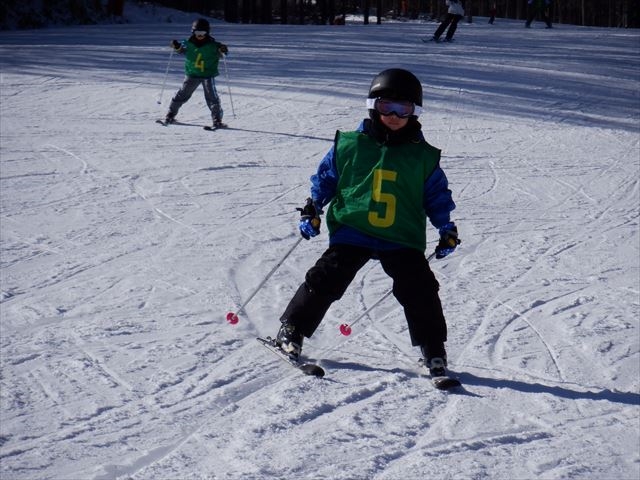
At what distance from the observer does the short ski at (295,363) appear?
446 cm

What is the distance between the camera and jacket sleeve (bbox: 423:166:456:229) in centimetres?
434

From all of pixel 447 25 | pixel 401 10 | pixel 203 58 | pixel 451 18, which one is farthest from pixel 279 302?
pixel 401 10

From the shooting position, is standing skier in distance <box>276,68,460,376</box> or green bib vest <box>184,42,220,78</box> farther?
green bib vest <box>184,42,220,78</box>

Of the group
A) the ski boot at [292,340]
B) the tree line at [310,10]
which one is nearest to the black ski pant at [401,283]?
the ski boot at [292,340]

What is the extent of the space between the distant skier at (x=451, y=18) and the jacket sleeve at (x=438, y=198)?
1869 cm

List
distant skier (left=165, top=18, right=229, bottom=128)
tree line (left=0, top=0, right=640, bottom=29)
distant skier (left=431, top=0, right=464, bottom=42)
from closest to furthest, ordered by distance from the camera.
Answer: distant skier (left=165, top=18, right=229, bottom=128), distant skier (left=431, top=0, right=464, bottom=42), tree line (left=0, top=0, right=640, bottom=29)

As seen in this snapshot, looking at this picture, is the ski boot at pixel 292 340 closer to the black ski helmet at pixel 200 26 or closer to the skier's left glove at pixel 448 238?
the skier's left glove at pixel 448 238

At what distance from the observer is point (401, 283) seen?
439cm

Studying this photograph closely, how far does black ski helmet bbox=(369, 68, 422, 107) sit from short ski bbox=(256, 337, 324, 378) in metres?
1.32

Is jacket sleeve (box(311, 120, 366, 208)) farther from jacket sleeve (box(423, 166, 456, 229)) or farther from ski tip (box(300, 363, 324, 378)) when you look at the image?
ski tip (box(300, 363, 324, 378))

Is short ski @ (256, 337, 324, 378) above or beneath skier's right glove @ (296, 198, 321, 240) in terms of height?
beneath

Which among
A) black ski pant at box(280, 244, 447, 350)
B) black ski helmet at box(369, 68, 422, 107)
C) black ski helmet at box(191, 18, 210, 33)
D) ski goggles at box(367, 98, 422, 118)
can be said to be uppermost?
black ski helmet at box(191, 18, 210, 33)

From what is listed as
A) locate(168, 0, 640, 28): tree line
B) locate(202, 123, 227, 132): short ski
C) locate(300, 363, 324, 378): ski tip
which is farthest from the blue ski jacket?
locate(168, 0, 640, 28): tree line

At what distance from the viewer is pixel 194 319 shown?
212 inches
